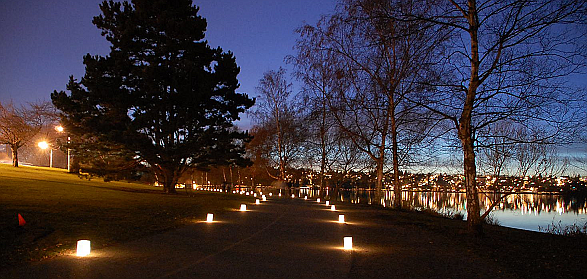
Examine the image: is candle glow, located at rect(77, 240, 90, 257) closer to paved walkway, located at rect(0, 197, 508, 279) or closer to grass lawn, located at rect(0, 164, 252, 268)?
paved walkway, located at rect(0, 197, 508, 279)

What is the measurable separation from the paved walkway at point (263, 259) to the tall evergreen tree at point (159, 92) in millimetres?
17430

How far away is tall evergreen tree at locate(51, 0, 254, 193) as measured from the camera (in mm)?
28719

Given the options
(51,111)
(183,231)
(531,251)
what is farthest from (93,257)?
(51,111)

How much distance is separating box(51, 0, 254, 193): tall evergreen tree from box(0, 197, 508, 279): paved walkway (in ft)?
57.2

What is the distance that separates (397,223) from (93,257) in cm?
1261

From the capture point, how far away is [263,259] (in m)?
8.91

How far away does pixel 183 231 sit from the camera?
13.2 metres

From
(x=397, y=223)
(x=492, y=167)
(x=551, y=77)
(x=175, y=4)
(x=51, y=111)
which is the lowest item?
(x=397, y=223)

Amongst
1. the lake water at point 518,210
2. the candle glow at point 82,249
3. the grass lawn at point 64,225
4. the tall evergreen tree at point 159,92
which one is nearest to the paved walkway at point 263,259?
the candle glow at point 82,249

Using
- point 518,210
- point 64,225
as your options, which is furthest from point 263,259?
point 518,210

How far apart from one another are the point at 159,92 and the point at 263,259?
22916mm

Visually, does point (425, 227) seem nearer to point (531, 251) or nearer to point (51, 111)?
point (531, 251)

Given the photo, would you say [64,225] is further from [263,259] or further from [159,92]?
[159,92]

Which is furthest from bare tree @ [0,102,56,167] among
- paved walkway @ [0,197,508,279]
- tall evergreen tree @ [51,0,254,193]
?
paved walkway @ [0,197,508,279]
